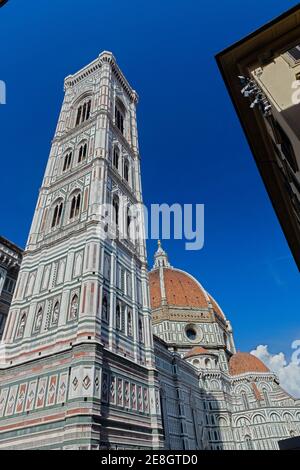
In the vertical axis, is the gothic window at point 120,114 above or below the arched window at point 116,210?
above

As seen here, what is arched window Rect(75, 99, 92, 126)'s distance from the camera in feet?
90.4

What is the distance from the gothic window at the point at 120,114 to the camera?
2879 cm

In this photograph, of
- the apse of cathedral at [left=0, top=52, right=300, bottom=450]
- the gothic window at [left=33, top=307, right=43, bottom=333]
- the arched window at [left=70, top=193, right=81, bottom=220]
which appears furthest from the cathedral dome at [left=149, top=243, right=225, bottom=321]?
the gothic window at [left=33, top=307, right=43, bottom=333]

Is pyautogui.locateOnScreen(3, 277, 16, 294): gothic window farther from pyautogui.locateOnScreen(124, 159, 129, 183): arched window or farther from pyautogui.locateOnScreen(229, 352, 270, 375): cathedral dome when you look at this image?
pyautogui.locateOnScreen(229, 352, 270, 375): cathedral dome

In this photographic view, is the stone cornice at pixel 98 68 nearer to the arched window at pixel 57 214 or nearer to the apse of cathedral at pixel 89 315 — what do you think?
the apse of cathedral at pixel 89 315

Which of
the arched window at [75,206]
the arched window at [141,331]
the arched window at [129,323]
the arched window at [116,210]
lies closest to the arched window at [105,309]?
the arched window at [129,323]

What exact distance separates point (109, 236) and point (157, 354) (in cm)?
2057

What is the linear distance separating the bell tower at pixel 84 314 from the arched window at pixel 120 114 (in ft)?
8.00

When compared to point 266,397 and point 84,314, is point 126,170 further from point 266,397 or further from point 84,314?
point 266,397

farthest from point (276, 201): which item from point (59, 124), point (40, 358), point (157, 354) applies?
point (157, 354)

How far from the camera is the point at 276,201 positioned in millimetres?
12672

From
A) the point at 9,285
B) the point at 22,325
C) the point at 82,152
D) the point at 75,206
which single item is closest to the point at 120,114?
the point at 82,152

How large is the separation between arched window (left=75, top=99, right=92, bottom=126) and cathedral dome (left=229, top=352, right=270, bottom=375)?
1708 inches
